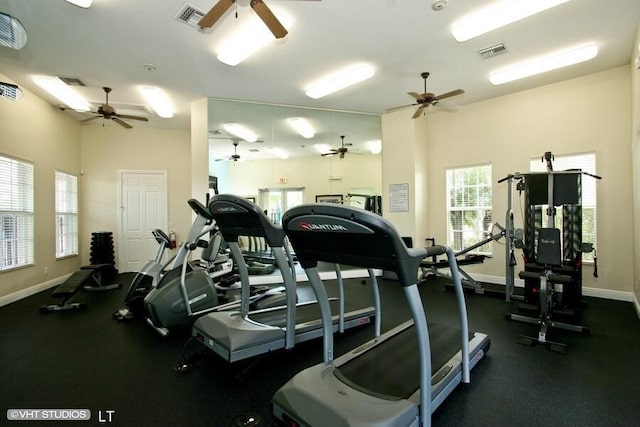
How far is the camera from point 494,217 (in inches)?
218

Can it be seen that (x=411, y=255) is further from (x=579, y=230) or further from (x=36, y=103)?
(x=36, y=103)

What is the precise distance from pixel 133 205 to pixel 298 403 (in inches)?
270

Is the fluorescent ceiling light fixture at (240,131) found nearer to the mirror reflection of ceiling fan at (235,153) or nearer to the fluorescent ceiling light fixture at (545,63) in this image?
the mirror reflection of ceiling fan at (235,153)

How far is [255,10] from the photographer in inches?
102

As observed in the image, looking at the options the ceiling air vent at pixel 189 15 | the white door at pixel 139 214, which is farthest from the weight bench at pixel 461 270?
the white door at pixel 139 214

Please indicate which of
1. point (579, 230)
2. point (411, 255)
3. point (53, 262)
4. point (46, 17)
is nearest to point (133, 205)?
point (53, 262)

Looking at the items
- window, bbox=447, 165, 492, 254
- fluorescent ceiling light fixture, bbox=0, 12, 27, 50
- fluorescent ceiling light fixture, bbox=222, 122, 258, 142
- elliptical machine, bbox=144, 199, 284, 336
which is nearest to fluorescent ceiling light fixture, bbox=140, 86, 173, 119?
fluorescent ceiling light fixture, bbox=222, 122, 258, 142

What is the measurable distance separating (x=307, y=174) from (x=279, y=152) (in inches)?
29.6

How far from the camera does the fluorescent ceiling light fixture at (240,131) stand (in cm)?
572

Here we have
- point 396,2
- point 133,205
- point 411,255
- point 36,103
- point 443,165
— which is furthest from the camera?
point 133,205

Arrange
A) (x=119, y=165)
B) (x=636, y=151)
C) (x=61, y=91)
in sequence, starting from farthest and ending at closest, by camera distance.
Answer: (x=119, y=165)
(x=61, y=91)
(x=636, y=151)

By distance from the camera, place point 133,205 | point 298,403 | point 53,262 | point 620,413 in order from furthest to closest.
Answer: point 133,205, point 53,262, point 620,413, point 298,403

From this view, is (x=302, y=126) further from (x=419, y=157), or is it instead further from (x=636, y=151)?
(x=636, y=151)

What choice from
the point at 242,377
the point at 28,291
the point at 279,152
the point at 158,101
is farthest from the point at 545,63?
the point at 28,291
